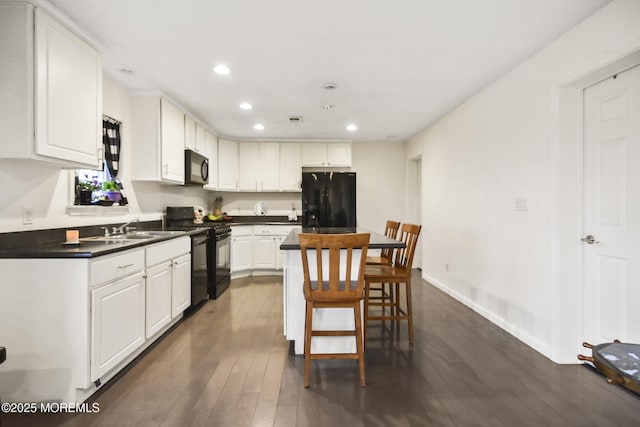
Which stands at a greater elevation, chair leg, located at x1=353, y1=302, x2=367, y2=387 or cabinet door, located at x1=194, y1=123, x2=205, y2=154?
cabinet door, located at x1=194, y1=123, x2=205, y2=154

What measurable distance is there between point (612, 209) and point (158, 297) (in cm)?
344

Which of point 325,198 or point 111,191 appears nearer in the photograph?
point 111,191

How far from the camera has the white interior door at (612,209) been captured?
1956mm

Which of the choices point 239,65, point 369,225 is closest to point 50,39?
point 239,65

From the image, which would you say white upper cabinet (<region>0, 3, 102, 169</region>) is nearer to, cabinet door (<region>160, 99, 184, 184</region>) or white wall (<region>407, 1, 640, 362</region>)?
cabinet door (<region>160, 99, 184, 184</region>)

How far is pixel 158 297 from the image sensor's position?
8.68ft

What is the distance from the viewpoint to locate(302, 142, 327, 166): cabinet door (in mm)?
5578

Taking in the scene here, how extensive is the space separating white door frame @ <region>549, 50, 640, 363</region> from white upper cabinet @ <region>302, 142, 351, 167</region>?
355 centimetres

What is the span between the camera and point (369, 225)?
5938 millimetres

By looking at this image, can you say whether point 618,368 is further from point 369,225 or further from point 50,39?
point 369,225

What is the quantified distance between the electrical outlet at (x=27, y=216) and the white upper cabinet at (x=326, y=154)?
3931mm

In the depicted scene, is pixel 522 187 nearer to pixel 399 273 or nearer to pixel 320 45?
pixel 399 273

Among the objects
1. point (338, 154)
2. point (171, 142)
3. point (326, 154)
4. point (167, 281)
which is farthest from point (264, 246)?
point (167, 281)

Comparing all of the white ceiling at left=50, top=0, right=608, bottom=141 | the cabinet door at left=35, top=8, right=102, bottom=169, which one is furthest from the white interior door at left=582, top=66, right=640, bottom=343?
the cabinet door at left=35, top=8, right=102, bottom=169
